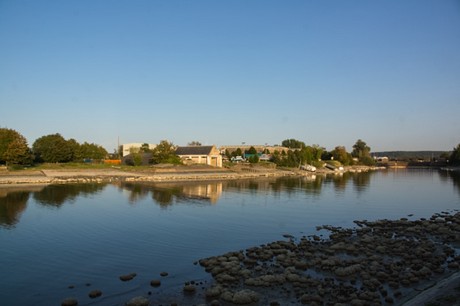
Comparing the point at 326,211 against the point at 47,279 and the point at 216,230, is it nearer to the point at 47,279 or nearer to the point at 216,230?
the point at 216,230

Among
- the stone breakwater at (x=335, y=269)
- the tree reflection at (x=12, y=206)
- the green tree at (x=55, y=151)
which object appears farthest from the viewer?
the green tree at (x=55, y=151)

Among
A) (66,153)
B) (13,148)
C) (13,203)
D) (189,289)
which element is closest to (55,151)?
(66,153)

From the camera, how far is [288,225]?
24375mm

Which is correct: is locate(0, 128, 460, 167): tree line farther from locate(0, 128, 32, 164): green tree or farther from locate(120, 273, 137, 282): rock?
locate(120, 273, 137, 282): rock

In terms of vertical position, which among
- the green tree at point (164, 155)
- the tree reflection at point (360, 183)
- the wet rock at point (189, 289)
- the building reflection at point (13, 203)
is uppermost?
the green tree at point (164, 155)

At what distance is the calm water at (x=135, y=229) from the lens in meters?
13.5

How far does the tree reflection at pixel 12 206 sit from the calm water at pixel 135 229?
0.07 metres

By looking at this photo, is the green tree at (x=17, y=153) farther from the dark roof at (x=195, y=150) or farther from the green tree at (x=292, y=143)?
the green tree at (x=292, y=143)

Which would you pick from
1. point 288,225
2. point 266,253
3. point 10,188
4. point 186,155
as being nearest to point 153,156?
point 186,155

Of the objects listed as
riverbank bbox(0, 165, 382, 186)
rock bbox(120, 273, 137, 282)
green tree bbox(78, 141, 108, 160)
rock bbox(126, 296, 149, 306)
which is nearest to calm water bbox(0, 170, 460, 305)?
rock bbox(120, 273, 137, 282)

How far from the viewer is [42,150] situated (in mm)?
65750

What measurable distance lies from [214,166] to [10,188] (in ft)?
141

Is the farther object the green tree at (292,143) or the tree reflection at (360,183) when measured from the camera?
the green tree at (292,143)

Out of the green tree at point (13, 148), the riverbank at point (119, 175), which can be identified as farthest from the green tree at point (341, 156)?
the green tree at point (13, 148)
